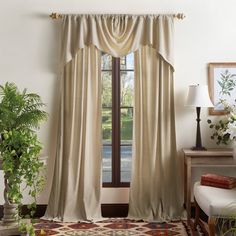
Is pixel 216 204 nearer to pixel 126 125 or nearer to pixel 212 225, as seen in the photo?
pixel 212 225

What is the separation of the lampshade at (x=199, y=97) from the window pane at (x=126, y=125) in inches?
29.7

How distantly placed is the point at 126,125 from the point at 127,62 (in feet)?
2.48

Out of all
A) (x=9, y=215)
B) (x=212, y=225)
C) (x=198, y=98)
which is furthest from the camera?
(x=198, y=98)

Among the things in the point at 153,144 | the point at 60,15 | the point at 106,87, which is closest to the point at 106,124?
the point at 106,87

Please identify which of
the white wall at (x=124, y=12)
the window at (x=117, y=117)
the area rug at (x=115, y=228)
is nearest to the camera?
the area rug at (x=115, y=228)

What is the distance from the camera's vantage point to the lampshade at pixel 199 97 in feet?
15.6

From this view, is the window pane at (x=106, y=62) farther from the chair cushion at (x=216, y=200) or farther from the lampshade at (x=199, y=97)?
the chair cushion at (x=216, y=200)

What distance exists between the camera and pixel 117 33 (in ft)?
16.2

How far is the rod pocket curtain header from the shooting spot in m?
4.92

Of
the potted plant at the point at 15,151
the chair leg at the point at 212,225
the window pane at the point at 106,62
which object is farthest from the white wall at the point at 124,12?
the chair leg at the point at 212,225

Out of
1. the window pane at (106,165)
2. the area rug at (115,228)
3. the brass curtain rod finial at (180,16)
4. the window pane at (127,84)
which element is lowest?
the area rug at (115,228)

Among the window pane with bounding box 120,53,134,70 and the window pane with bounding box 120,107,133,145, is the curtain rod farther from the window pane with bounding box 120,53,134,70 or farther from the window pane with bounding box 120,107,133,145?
the window pane with bounding box 120,107,133,145

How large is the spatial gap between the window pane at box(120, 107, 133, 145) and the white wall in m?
0.56

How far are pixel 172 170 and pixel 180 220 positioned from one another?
57 cm
